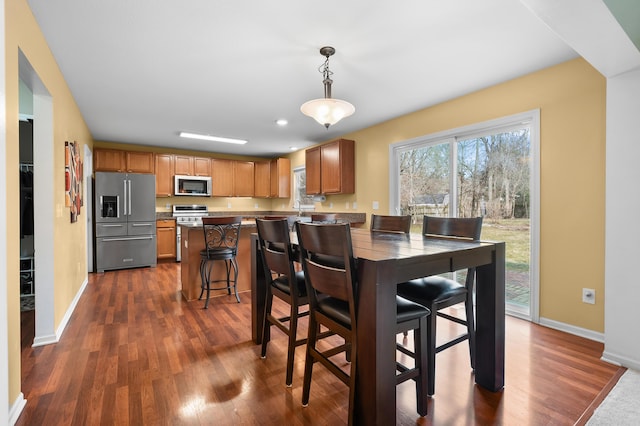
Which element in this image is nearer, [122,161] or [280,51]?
[280,51]

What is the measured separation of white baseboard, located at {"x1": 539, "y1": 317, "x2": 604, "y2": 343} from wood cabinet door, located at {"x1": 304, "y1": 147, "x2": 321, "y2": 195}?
11.4 ft

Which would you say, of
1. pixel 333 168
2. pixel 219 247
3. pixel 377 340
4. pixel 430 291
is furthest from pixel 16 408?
pixel 333 168

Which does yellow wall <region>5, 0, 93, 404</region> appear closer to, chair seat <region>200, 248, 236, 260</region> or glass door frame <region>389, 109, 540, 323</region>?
chair seat <region>200, 248, 236, 260</region>

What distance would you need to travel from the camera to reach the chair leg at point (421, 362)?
1.55 meters

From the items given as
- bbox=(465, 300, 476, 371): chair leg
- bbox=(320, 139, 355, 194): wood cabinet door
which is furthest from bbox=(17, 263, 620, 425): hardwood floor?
bbox=(320, 139, 355, 194): wood cabinet door

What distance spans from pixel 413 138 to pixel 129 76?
3.12 meters

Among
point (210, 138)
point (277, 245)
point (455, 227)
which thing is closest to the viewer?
point (277, 245)

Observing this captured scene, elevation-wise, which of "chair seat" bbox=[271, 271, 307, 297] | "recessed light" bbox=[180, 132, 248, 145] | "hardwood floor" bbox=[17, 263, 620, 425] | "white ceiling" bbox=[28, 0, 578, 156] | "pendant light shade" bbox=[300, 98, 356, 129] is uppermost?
"white ceiling" bbox=[28, 0, 578, 156]

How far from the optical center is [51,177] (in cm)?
240

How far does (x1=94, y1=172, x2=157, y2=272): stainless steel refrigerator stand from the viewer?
4953 millimetres

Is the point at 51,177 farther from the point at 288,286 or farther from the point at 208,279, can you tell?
the point at 288,286

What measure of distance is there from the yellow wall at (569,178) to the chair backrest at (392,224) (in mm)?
1256

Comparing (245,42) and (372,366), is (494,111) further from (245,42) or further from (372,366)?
(372,366)

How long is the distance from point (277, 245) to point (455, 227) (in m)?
1.30
